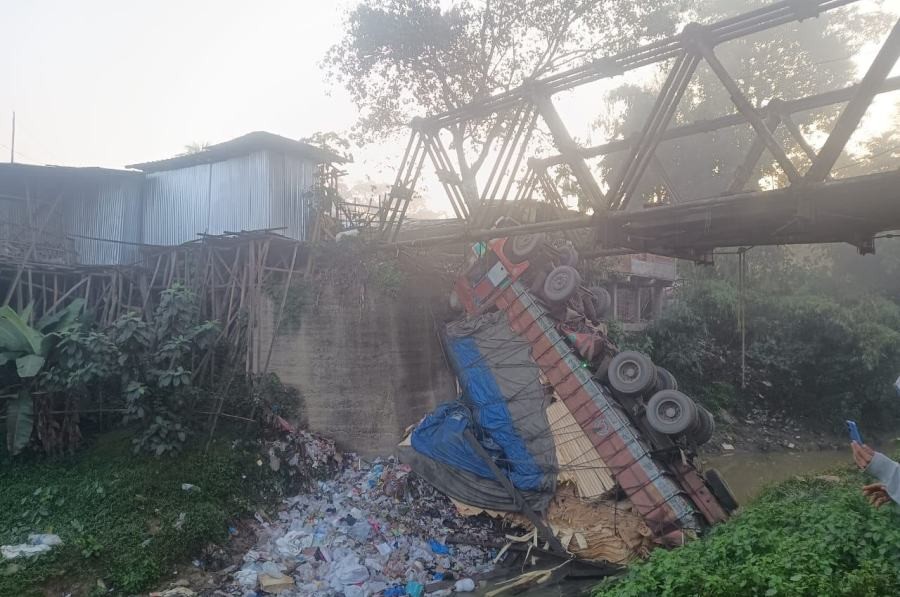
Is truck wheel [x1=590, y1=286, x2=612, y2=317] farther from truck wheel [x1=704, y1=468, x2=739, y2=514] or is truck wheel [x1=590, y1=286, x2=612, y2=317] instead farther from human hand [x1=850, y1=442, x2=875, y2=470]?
human hand [x1=850, y1=442, x2=875, y2=470]

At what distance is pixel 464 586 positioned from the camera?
8.14 meters

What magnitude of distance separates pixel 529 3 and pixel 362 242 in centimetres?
879

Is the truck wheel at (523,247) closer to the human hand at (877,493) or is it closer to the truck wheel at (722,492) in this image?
the truck wheel at (722,492)

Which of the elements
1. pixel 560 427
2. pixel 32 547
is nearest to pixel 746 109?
pixel 560 427

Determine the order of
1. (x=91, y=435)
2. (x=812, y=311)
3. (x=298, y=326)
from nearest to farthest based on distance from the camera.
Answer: (x=91, y=435) < (x=298, y=326) < (x=812, y=311)

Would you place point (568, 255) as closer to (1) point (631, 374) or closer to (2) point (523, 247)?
(2) point (523, 247)

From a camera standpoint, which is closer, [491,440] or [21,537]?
[21,537]

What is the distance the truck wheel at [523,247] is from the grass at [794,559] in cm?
635

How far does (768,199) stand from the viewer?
19.0 feet

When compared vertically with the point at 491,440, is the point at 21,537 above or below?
below

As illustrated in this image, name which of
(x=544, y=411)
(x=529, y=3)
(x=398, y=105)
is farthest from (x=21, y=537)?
(x=529, y=3)

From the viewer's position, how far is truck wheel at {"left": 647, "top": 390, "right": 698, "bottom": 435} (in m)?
8.86

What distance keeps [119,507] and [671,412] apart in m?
7.97

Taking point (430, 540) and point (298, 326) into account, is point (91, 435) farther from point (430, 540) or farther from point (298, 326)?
point (430, 540)
